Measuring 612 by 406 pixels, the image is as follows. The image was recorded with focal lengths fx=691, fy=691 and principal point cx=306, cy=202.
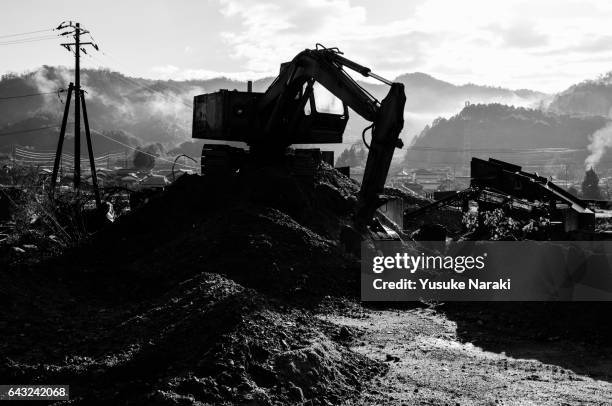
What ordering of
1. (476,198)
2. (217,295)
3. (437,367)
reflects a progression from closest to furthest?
(437,367) < (217,295) < (476,198)

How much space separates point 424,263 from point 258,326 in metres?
6.26

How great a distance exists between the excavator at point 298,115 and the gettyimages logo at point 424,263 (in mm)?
833

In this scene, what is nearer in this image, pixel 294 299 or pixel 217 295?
pixel 217 295

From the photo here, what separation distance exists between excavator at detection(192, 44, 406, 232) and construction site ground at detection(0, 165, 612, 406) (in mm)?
1471

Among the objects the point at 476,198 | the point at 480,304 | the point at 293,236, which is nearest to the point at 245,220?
the point at 293,236

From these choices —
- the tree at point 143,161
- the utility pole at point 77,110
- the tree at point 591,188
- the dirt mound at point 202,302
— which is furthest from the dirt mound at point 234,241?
the tree at point 143,161

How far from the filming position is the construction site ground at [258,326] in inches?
267

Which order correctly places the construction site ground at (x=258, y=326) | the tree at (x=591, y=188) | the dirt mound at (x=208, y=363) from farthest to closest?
the tree at (x=591, y=188), the construction site ground at (x=258, y=326), the dirt mound at (x=208, y=363)

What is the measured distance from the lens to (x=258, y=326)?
25.0ft

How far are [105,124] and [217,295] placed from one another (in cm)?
18481

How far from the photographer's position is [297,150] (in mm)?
17156

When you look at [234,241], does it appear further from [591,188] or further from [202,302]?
[591,188]

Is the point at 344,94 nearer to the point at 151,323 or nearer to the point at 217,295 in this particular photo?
the point at 217,295

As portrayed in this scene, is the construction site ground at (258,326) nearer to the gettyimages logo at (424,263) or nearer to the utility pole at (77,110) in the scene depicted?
the gettyimages logo at (424,263)
